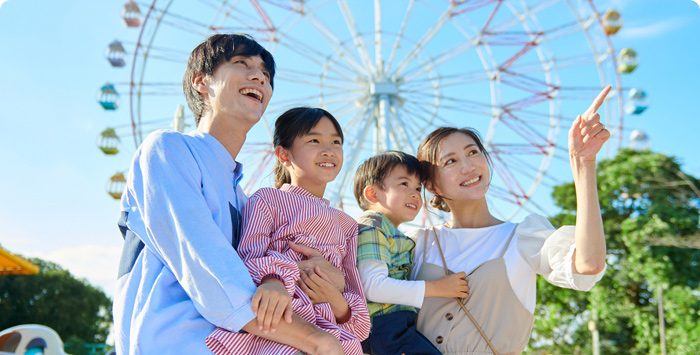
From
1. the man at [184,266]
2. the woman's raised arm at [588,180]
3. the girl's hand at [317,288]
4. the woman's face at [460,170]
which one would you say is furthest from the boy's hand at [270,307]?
the woman's face at [460,170]

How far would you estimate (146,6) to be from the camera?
12.9 meters

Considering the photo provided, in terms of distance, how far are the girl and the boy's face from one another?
0.48m

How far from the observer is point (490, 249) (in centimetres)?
278

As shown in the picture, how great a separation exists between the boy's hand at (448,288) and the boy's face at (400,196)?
551 mm

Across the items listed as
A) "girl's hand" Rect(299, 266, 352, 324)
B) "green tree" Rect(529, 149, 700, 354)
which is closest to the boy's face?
"girl's hand" Rect(299, 266, 352, 324)

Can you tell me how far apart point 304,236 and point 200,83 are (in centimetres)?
76

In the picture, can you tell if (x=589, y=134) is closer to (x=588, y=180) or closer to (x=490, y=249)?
(x=588, y=180)

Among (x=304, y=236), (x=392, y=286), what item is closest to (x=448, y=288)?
(x=392, y=286)

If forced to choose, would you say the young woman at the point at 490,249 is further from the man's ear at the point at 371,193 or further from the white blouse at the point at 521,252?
the man's ear at the point at 371,193

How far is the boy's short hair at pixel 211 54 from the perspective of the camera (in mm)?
2424

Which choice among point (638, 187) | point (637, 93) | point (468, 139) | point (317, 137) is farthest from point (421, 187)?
point (638, 187)

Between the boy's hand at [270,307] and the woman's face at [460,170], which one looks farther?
the woman's face at [460,170]

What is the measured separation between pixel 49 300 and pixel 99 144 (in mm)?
21344

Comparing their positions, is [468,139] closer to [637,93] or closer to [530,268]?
[530,268]
